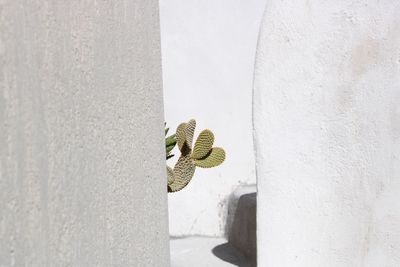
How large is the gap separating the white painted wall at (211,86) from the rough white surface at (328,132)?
90 cm

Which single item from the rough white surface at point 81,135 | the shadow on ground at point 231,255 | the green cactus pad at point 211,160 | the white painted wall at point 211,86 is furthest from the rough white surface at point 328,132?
the rough white surface at point 81,135

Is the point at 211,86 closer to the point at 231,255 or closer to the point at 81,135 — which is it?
the point at 231,255

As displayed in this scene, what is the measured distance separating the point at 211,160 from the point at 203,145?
0.29 feet

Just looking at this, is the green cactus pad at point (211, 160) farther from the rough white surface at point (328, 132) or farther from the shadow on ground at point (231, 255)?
the shadow on ground at point (231, 255)

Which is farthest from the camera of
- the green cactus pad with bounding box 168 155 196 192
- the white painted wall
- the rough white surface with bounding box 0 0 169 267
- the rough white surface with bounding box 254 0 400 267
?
the white painted wall

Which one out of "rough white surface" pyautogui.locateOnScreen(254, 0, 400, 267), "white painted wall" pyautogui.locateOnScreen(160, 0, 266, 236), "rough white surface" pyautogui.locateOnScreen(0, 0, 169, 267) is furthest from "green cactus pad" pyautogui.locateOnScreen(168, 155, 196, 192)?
"rough white surface" pyautogui.locateOnScreen(0, 0, 169, 267)

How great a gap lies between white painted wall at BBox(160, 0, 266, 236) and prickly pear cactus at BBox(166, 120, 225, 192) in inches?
30.0

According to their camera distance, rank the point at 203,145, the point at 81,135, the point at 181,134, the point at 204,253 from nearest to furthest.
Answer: the point at 81,135 → the point at 181,134 → the point at 203,145 → the point at 204,253

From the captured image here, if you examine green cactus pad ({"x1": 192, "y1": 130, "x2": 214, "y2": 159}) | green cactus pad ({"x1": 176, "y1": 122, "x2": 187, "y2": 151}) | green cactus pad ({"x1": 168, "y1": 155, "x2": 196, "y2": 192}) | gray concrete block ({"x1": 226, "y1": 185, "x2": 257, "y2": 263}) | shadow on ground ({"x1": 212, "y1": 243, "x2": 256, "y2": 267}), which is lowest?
shadow on ground ({"x1": 212, "y1": 243, "x2": 256, "y2": 267})

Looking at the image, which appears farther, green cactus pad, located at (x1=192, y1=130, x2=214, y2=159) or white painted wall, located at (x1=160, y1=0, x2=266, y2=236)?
white painted wall, located at (x1=160, y1=0, x2=266, y2=236)

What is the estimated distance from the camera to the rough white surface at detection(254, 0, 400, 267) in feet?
10.1

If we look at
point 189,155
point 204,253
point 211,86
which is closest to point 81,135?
point 189,155

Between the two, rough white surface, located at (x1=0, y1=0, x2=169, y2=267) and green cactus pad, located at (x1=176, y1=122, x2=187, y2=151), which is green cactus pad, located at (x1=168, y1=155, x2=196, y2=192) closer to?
green cactus pad, located at (x1=176, y1=122, x2=187, y2=151)

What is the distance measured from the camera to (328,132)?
3156 mm
